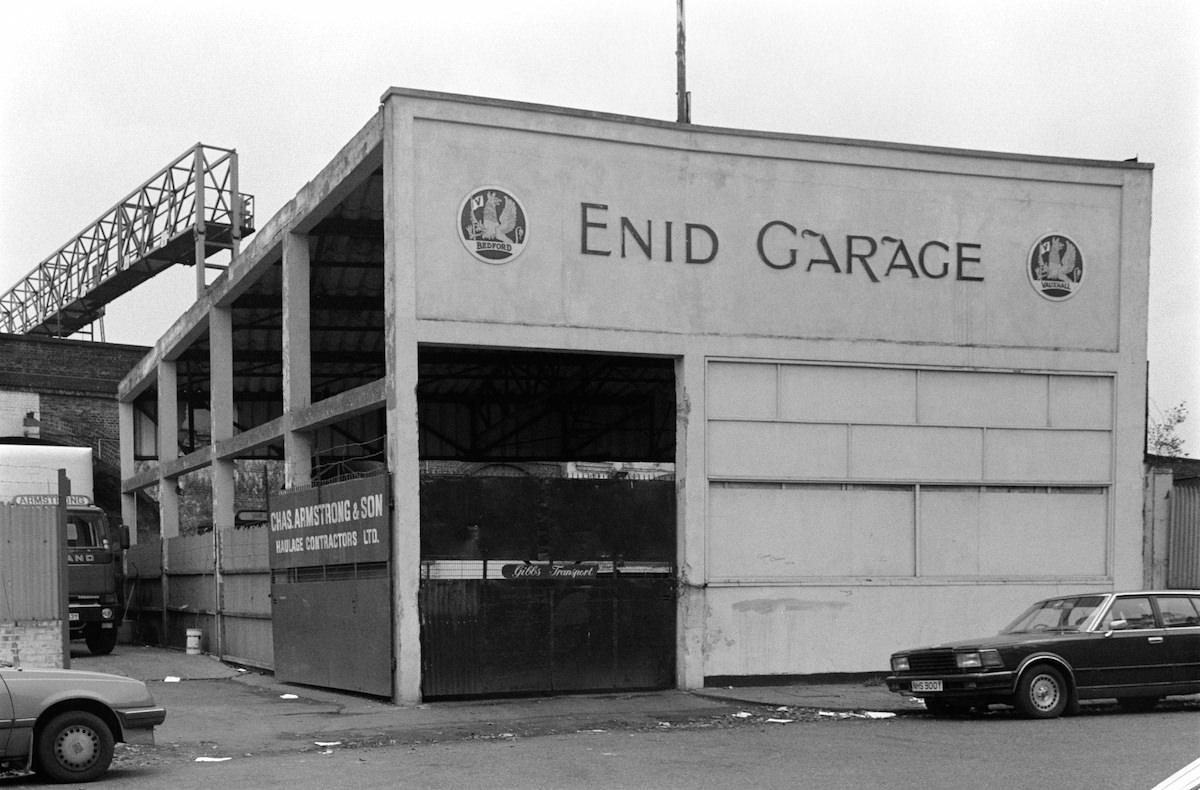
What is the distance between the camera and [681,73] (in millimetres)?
22562

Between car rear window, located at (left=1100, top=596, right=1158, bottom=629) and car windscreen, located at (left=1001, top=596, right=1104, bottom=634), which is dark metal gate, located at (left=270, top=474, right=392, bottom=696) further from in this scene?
car rear window, located at (left=1100, top=596, right=1158, bottom=629)

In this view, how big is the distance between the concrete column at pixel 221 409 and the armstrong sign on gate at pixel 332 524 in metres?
4.36

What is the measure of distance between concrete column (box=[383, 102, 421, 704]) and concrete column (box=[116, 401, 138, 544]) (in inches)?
754

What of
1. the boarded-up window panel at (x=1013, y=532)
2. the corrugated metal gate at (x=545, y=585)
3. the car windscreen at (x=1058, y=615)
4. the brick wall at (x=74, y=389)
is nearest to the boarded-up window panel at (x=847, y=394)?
the boarded-up window panel at (x=1013, y=532)

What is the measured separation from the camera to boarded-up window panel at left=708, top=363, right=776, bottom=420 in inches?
720

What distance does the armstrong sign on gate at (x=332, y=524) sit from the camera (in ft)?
54.9

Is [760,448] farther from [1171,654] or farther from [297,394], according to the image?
[297,394]

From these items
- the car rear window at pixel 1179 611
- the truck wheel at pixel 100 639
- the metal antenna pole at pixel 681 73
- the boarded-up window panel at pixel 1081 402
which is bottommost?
the truck wheel at pixel 100 639

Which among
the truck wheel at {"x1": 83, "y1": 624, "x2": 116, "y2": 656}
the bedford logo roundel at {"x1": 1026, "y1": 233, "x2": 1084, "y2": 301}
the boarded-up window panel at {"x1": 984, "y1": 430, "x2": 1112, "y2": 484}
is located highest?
the bedford logo roundel at {"x1": 1026, "y1": 233, "x2": 1084, "y2": 301}

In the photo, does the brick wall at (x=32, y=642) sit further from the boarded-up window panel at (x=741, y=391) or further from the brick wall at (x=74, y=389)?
the brick wall at (x=74, y=389)

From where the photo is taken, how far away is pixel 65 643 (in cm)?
1873

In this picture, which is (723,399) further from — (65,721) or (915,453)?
(65,721)

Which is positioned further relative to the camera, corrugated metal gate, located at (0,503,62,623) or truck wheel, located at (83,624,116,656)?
truck wheel, located at (83,624,116,656)

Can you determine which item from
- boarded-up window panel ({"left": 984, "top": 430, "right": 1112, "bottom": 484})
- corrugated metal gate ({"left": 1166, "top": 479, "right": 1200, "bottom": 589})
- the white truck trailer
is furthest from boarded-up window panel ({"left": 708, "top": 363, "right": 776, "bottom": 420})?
the white truck trailer
